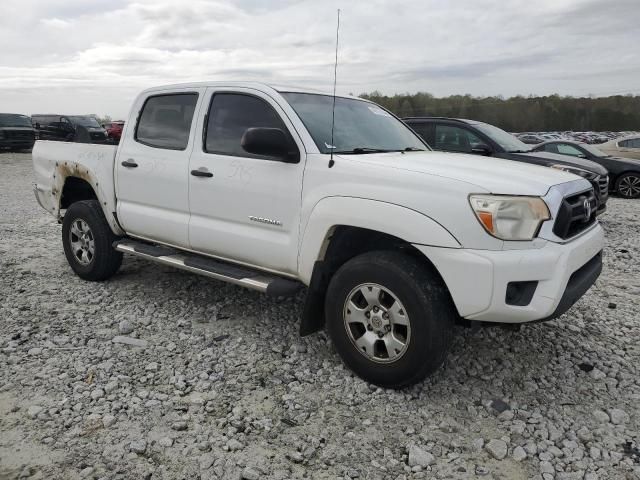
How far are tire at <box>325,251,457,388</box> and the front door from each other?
51 centimetres

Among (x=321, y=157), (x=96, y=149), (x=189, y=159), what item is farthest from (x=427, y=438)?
(x=96, y=149)

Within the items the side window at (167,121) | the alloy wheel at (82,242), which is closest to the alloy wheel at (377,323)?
the side window at (167,121)

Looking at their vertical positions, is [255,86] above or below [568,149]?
above

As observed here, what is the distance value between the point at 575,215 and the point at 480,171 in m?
0.61

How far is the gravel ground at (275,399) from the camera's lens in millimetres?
2658

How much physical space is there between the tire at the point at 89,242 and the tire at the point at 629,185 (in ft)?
36.6

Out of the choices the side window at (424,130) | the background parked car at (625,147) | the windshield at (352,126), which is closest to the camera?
the windshield at (352,126)

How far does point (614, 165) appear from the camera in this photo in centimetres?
1222

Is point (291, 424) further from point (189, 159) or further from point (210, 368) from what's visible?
point (189, 159)

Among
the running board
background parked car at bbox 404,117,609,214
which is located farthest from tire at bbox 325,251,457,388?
background parked car at bbox 404,117,609,214

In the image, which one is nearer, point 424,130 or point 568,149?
point 424,130

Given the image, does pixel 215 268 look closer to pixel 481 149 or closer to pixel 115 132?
pixel 481 149

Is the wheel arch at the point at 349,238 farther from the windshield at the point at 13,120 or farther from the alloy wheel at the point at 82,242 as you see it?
the windshield at the point at 13,120

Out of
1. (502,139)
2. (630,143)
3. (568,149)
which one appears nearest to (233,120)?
(502,139)
